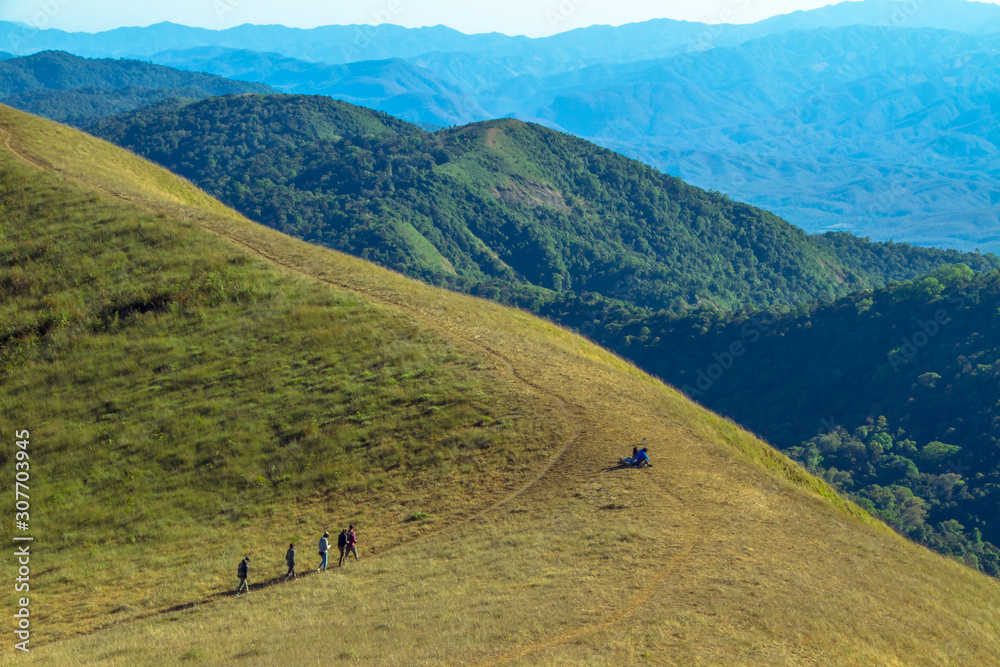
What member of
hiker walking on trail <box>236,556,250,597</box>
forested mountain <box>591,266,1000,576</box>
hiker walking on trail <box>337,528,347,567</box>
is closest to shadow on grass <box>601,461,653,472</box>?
hiker walking on trail <box>337,528,347,567</box>

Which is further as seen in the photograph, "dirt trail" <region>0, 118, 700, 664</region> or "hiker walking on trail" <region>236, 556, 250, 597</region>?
"hiker walking on trail" <region>236, 556, 250, 597</region>

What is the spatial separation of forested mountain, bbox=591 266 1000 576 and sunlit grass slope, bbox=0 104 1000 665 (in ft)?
172

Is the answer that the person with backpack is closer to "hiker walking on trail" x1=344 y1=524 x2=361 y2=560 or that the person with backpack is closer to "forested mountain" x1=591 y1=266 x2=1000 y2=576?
"hiker walking on trail" x1=344 y1=524 x2=361 y2=560

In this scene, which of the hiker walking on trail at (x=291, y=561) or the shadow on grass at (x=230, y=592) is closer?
the shadow on grass at (x=230, y=592)

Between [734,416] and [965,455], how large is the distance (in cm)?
3014

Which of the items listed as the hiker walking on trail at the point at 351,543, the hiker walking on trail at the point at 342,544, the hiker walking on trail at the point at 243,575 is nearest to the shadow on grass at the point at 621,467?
the hiker walking on trail at the point at 351,543

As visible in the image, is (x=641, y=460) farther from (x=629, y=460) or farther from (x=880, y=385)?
(x=880, y=385)

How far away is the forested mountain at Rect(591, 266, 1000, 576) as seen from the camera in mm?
81375

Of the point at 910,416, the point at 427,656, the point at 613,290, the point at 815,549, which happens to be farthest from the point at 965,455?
the point at 613,290

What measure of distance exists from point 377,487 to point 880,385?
328ft

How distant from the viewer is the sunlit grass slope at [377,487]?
17.9 metres

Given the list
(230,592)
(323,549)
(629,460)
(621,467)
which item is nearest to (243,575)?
(230,592)

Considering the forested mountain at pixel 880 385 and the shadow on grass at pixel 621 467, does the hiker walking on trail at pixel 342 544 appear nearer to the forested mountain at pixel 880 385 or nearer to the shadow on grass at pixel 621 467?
the shadow on grass at pixel 621 467

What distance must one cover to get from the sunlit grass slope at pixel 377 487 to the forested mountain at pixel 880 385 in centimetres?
5257
